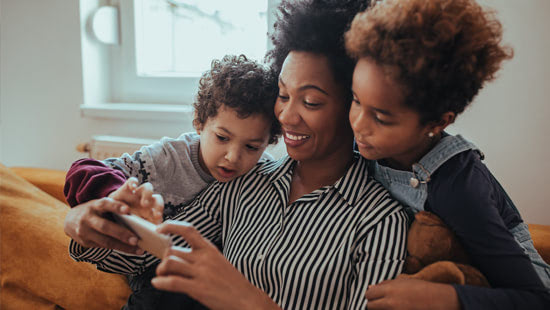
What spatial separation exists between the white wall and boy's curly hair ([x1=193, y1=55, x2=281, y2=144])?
2.52 ft

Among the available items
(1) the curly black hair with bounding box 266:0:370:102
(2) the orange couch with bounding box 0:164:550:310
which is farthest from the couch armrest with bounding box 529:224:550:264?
(1) the curly black hair with bounding box 266:0:370:102

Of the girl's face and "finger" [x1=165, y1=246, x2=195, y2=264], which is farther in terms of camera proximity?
the girl's face

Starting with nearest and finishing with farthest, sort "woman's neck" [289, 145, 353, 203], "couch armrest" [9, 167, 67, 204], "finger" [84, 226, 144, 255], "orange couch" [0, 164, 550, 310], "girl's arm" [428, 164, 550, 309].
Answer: "girl's arm" [428, 164, 550, 309], "finger" [84, 226, 144, 255], "woman's neck" [289, 145, 353, 203], "orange couch" [0, 164, 550, 310], "couch armrest" [9, 167, 67, 204]

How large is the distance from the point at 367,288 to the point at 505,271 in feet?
0.93

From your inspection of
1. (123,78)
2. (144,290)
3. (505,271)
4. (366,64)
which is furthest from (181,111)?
(505,271)

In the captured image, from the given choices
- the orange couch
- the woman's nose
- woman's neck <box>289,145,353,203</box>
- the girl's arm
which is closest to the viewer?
the girl's arm

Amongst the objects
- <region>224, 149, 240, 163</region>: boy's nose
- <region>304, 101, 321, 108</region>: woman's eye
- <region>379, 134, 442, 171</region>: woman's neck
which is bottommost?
<region>224, 149, 240, 163</region>: boy's nose

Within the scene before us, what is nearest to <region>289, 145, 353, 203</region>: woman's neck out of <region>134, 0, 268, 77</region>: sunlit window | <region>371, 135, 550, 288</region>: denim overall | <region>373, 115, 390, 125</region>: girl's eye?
<region>371, 135, 550, 288</region>: denim overall

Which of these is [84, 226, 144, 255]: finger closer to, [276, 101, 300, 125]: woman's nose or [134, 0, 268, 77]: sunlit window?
[276, 101, 300, 125]: woman's nose

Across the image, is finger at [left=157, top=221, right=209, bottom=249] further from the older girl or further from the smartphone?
the older girl

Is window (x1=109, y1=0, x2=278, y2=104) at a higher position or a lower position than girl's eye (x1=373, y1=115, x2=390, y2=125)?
higher

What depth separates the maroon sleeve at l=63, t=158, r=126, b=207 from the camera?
3.36ft

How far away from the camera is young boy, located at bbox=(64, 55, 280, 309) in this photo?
3.51 feet

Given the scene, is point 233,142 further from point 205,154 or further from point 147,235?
point 147,235
